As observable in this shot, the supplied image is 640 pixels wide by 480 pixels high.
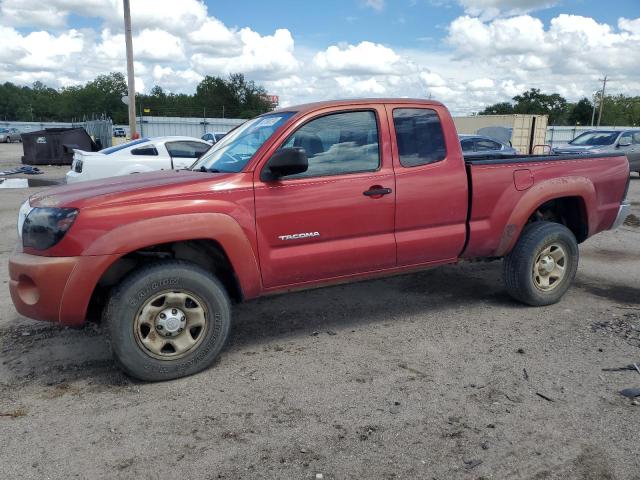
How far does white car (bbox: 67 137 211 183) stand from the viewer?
11.5 metres

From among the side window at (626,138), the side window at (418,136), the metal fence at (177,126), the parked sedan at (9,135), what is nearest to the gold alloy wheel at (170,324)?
the side window at (418,136)

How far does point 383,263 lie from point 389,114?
1218 millimetres

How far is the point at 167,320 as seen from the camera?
3.69 m

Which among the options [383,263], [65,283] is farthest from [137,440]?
[383,263]

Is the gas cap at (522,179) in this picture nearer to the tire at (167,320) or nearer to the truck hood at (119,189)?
the truck hood at (119,189)

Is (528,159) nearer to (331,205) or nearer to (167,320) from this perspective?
(331,205)

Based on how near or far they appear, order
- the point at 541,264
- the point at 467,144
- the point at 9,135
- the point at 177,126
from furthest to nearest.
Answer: the point at 9,135
the point at 177,126
the point at 467,144
the point at 541,264

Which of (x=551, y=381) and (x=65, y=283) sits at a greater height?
(x=65, y=283)

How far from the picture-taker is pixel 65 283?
3.46 metres

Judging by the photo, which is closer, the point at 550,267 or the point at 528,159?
the point at 528,159

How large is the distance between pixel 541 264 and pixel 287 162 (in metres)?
2.80

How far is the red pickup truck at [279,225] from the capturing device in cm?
354

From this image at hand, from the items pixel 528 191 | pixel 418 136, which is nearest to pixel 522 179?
pixel 528 191

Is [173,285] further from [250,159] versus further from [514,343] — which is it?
[514,343]
